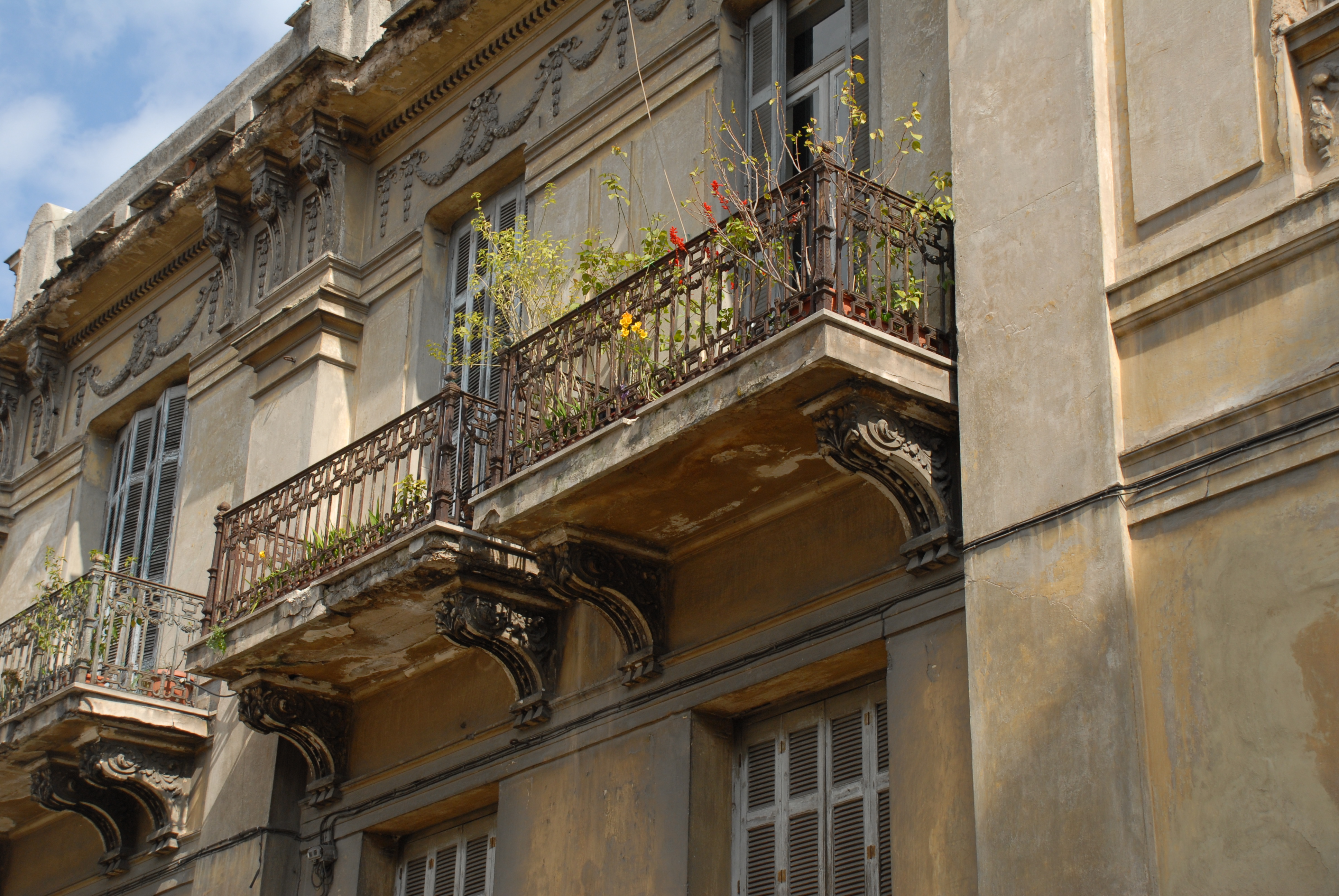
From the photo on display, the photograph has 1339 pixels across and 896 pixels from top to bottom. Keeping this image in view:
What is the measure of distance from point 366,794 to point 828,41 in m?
5.32

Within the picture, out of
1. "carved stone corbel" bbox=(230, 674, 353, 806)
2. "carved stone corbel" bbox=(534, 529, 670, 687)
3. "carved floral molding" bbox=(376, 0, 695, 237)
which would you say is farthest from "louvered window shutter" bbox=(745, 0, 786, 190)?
"carved stone corbel" bbox=(230, 674, 353, 806)

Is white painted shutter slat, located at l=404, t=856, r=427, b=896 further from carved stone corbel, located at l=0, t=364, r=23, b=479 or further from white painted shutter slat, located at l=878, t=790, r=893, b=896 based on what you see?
carved stone corbel, located at l=0, t=364, r=23, b=479

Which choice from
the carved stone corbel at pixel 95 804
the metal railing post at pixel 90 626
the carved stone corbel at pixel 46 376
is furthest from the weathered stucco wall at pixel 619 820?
the carved stone corbel at pixel 46 376

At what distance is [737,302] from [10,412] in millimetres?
10761

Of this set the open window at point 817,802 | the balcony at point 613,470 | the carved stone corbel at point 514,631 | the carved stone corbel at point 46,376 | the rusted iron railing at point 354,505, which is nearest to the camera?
the balcony at point 613,470

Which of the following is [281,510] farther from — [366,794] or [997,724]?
[997,724]

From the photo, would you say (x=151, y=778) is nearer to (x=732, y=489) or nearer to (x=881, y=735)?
(x=732, y=489)

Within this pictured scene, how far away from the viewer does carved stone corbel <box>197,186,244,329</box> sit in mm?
13781

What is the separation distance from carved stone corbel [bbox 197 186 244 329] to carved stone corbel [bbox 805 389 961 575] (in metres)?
7.50

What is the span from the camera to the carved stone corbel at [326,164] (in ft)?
42.4

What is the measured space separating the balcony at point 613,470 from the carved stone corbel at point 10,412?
6271 millimetres

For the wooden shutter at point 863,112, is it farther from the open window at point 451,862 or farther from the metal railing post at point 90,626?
the metal railing post at point 90,626

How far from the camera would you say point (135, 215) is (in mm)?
14547

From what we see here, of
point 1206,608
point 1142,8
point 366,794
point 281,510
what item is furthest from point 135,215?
point 1206,608
